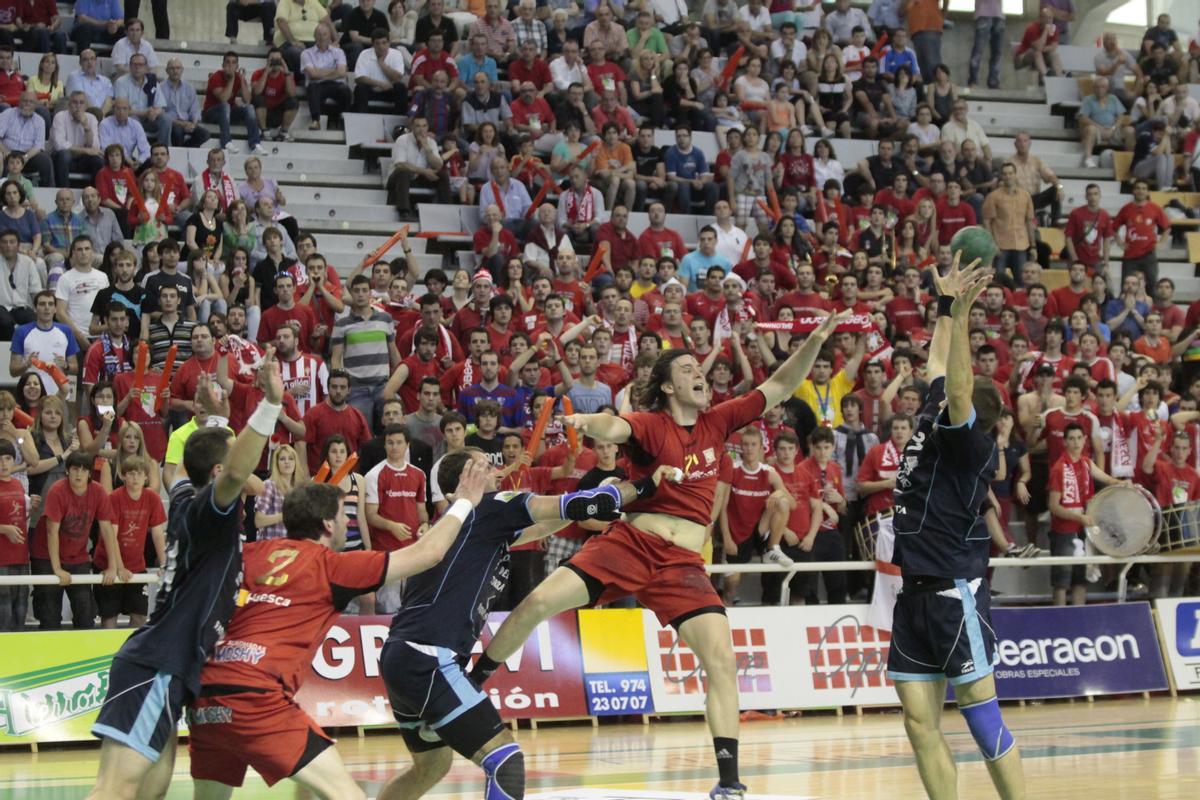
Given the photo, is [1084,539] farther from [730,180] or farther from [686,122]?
[686,122]

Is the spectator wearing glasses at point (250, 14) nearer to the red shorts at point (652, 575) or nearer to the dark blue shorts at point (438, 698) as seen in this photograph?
the red shorts at point (652, 575)

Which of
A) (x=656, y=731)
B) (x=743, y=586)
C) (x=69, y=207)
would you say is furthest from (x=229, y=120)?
(x=656, y=731)

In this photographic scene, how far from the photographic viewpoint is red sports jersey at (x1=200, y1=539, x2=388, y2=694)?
7.00 m

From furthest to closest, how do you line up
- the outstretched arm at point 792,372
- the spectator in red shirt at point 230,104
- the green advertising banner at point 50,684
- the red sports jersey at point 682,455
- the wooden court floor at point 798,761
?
1. the spectator in red shirt at point 230,104
2. the green advertising banner at point 50,684
3. the wooden court floor at point 798,761
4. the outstretched arm at point 792,372
5. the red sports jersey at point 682,455

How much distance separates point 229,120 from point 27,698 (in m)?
10.3

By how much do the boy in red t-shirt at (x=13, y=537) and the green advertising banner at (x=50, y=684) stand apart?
2.10ft

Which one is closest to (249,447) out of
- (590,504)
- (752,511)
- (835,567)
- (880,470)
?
(590,504)

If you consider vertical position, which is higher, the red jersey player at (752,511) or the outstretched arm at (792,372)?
the outstretched arm at (792,372)

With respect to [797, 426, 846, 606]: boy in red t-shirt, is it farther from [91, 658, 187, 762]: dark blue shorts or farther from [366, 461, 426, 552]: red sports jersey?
[91, 658, 187, 762]: dark blue shorts

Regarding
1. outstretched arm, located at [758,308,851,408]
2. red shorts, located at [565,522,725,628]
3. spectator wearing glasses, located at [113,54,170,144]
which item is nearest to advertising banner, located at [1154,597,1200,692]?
outstretched arm, located at [758,308,851,408]

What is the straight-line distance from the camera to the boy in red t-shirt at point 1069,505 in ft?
55.6

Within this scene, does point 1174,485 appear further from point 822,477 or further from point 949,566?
point 949,566

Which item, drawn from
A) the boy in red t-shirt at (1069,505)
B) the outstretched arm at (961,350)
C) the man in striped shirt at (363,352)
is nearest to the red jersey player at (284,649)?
the outstretched arm at (961,350)

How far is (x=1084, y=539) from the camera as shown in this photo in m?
17.3
